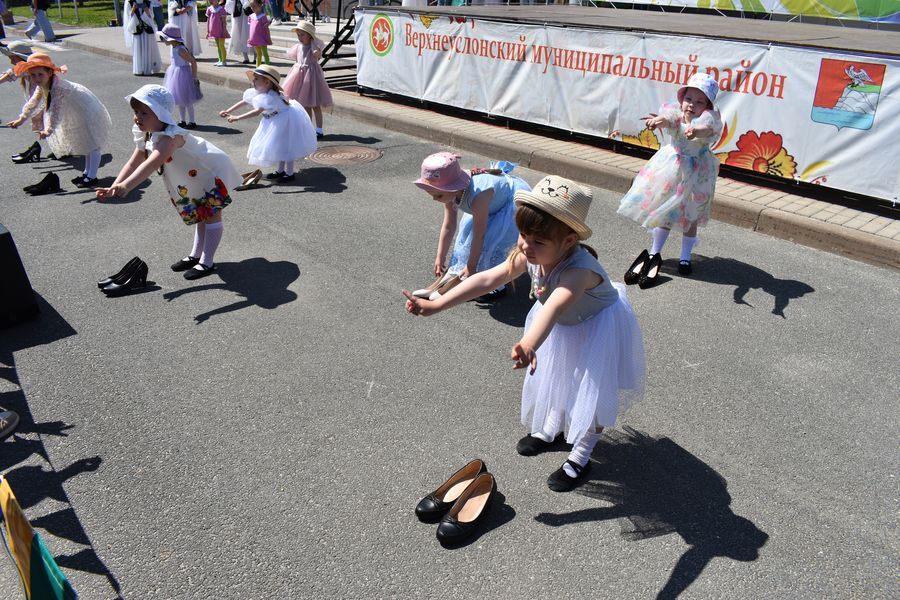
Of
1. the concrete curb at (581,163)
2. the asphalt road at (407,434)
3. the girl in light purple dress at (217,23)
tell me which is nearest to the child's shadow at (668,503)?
the asphalt road at (407,434)

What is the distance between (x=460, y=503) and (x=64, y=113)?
714cm

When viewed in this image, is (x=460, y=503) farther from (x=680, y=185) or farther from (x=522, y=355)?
(x=680, y=185)

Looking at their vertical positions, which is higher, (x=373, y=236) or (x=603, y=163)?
(x=603, y=163)

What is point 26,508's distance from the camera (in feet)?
11.0

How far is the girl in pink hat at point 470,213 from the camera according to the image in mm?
4594

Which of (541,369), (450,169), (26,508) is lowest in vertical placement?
(26,508)

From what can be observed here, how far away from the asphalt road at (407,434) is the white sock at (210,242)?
254 mm

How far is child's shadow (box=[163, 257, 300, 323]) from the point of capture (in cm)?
546

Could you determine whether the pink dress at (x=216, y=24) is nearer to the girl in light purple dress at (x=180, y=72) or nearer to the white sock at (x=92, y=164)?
the girl in light purple dress at (x=180, y=72)

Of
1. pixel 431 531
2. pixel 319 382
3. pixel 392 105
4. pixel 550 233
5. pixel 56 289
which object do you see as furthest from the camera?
pixel 392 105

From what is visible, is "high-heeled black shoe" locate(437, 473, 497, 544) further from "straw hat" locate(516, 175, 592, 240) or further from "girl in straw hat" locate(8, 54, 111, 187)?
"girl in straw hat" locate(8, 54, 111, 187)

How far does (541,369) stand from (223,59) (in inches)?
631

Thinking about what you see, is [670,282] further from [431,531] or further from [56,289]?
[56,289]

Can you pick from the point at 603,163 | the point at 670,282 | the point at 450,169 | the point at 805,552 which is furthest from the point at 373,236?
the point at 805,552
